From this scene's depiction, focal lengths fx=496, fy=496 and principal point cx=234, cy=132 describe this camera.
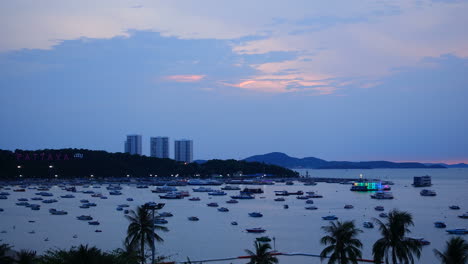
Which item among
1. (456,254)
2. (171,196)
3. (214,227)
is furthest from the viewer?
(171,196)

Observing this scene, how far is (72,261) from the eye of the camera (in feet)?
34.8

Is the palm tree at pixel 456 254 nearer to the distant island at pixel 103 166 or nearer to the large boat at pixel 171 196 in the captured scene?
the large boat at pixel 171 196

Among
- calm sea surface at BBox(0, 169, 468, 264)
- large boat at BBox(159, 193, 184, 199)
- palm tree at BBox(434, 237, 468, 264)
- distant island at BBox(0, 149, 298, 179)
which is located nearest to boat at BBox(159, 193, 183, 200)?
large boat at BBox(159, 193, 184, 199)

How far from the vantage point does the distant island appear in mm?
135925

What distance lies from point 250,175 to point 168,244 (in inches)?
4847

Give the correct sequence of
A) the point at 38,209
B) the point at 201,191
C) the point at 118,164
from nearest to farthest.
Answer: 1. the point at 38,209
2. the point at 201,191
3. the point at 118,164

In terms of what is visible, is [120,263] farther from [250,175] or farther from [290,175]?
[290,175]

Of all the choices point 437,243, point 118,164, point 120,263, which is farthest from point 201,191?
point 120,263

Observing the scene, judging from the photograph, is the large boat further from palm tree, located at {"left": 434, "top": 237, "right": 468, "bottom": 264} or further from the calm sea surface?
palm tree, located at {"left": 434, "top": 237, "right": 468, "bottom": 264}

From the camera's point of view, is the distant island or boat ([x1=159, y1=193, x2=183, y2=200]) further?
the distant island

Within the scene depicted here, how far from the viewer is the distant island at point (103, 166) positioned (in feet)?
446

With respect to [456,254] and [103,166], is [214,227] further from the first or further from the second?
[103,166]

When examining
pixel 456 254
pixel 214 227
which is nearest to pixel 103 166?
pixel 214 227

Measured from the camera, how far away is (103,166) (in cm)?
14900
